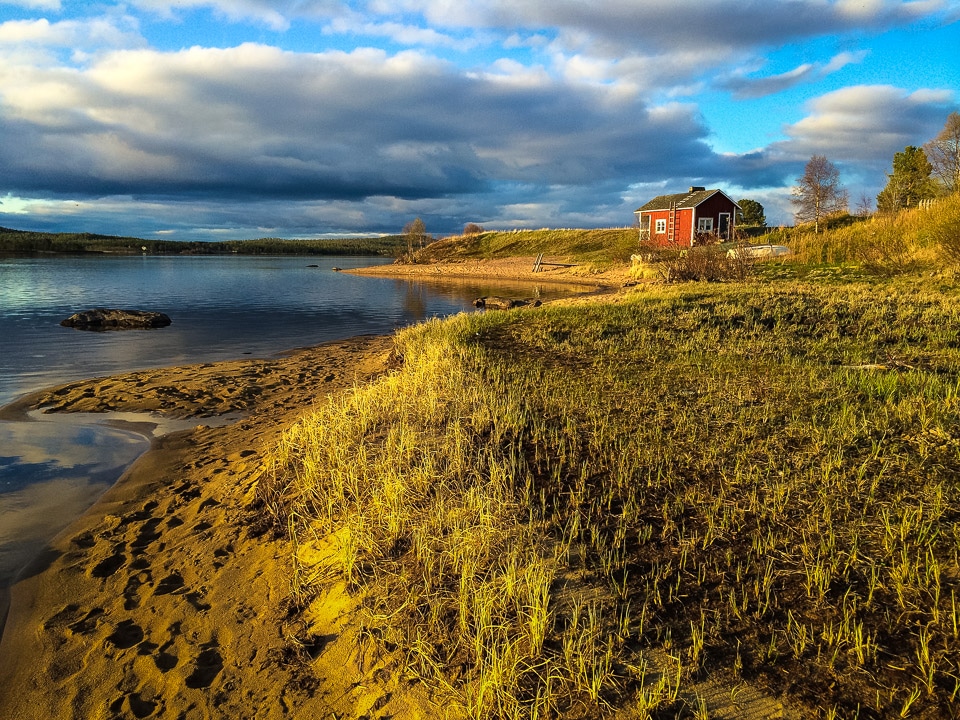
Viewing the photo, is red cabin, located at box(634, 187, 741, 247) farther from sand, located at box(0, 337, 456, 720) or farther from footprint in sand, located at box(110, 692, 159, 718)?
footprint in sand, located at box(110, 692, 159, 718)

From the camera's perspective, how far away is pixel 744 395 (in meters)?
6.92

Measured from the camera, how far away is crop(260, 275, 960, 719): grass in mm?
2996

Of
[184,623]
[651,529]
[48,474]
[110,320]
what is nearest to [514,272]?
[110,320]

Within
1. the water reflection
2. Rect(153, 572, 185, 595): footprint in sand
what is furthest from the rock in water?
Rect(153, 572, 185, 595): footprint in sand

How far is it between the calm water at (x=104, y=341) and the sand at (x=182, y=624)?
73 cm

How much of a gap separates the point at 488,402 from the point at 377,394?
6.85 ft

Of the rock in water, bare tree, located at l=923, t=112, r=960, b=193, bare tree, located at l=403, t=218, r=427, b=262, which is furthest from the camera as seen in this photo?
bare tree, located at l=403, t=218, r=427, b=262

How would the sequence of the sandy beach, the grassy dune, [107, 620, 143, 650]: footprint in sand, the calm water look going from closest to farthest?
the grassy dune, the sandy beach, [107, 620, 143, 650]: footprint in sand, the calm water

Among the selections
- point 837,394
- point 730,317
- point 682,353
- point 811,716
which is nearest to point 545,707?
point 811,716

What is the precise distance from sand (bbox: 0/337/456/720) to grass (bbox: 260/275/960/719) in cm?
31

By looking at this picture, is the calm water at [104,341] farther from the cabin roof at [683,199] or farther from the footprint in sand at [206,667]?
the cabin roof at [683,199]

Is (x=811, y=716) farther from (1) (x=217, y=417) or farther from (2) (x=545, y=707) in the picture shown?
(1) (x=217, y=417)

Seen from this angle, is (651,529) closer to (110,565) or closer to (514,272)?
(110,565)

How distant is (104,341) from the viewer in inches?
772
